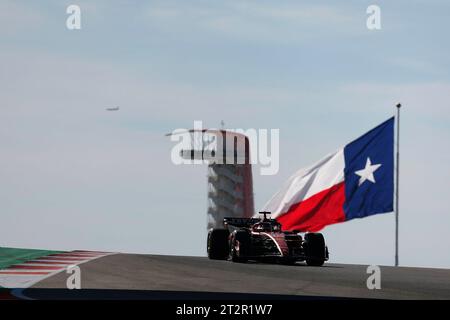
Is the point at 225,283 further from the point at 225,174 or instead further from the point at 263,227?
the point at 225,174

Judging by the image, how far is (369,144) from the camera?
32.1 meters

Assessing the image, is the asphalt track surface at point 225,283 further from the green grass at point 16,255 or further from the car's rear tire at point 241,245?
the green grass at point 16,255

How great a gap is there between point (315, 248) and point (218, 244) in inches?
150

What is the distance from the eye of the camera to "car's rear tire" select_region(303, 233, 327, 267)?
2753cm

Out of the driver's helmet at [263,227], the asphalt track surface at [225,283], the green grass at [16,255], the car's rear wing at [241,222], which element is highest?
the car's rear wing at [241,222]

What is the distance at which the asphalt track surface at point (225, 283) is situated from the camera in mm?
16438

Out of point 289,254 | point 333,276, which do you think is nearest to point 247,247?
point 289,254

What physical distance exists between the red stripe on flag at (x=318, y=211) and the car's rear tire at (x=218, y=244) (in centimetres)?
269

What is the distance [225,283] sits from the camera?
63.2 ft

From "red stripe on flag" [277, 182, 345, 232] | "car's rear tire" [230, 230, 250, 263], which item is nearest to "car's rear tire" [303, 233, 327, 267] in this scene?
"car's rear tire" [230, 230, 250, 263]
